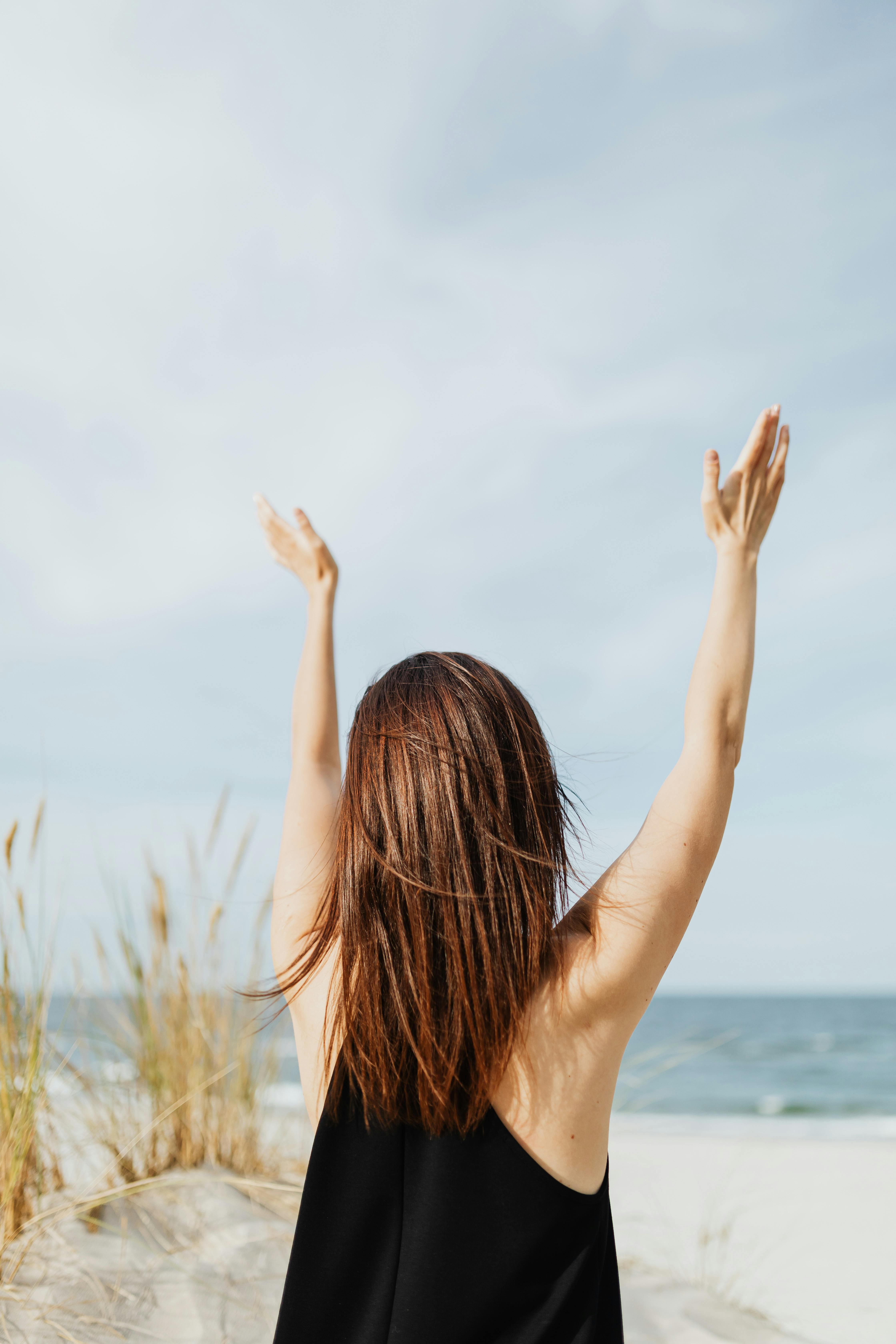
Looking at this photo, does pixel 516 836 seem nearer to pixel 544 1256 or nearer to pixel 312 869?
pixel 312 869

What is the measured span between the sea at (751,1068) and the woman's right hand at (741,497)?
201cm

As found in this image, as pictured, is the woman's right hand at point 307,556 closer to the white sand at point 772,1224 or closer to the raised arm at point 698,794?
the raised arm at point 698,794

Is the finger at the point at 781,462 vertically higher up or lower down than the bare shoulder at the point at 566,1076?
higher up

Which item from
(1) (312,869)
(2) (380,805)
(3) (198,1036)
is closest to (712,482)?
(2) (380,805)

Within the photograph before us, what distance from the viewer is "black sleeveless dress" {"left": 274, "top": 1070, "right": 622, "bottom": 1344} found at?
1.03 meters

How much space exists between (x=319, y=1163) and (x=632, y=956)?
478mm

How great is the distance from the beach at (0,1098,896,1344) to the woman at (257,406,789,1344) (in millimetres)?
1174

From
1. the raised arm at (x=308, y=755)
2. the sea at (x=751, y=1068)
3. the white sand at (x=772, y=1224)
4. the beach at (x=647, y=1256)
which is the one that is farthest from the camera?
the white sand at (x=772, y=1224)

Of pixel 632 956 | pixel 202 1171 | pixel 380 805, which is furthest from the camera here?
pixel 202 1171

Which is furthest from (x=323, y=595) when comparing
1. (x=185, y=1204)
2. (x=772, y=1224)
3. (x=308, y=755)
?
(x=772, y=1224)

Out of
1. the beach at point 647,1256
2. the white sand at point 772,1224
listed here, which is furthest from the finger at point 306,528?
the white sand at point 772,1224

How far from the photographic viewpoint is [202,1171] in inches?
111

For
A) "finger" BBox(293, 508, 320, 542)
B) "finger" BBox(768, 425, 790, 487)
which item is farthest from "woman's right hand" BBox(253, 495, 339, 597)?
"finger" BBox(768, 425, 790, 487)

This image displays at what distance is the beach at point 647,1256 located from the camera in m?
2.15
